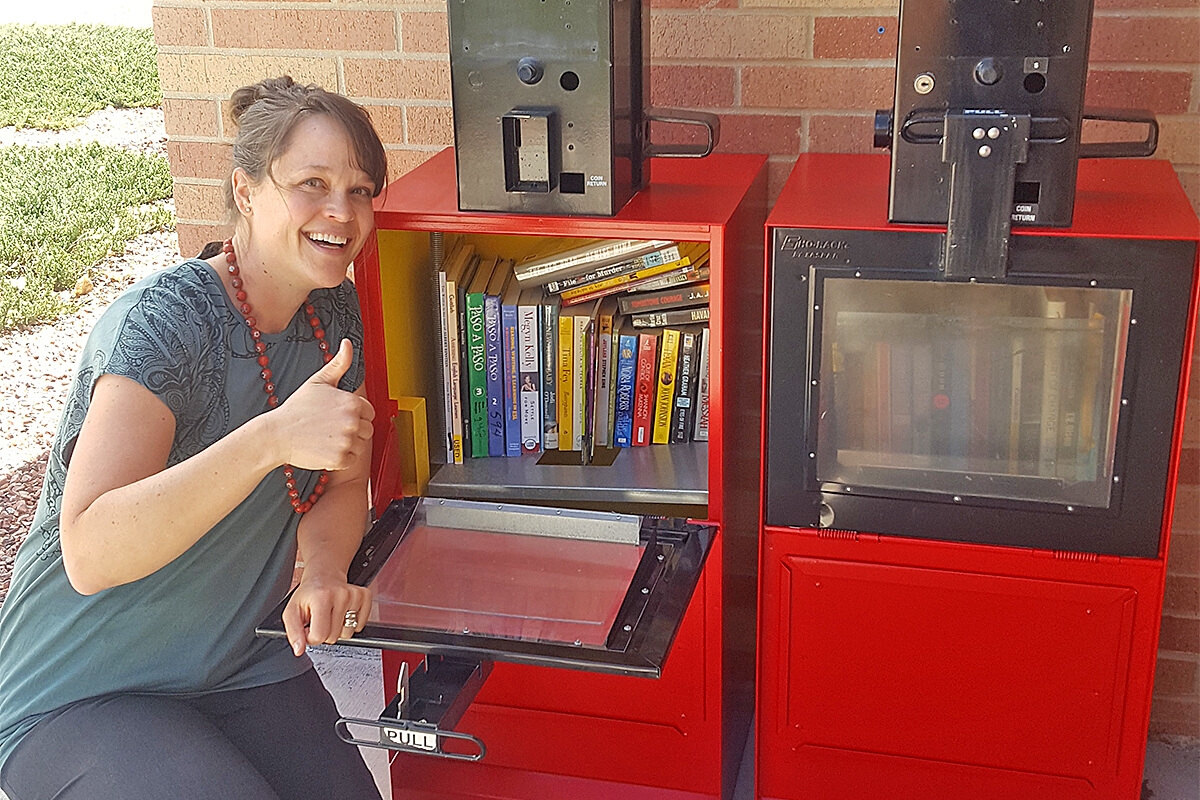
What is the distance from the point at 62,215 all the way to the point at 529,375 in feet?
14.0

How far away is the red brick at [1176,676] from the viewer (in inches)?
89.0

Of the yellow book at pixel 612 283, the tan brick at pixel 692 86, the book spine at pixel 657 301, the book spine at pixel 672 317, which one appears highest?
the tan brick at pixel 692 86

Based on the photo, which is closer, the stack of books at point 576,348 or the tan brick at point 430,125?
the stack of books at point 576,348

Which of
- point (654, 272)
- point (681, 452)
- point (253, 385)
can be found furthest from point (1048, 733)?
point (253, 385)

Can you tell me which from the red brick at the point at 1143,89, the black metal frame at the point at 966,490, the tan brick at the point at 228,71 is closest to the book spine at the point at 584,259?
the black metal frame at the point at 966,490

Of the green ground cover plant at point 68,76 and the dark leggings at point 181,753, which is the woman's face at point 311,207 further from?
the green ground cover plant at point 68,76

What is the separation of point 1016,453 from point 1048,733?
0.44 meters

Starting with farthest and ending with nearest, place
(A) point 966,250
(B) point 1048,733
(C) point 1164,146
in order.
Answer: (C) point 1164,146 < (B) point 1048,733 < (A) point 966,250

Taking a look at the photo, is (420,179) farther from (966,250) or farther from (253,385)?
(966,250)

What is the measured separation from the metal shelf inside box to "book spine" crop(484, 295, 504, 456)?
3cm

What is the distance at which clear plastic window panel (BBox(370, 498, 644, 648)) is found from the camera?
1483 millimetres

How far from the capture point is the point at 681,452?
204 centimetres

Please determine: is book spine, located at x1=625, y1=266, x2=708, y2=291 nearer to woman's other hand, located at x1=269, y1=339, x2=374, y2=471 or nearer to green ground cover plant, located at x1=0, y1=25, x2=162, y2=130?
woman's other hand, located at x1=269, y1=339, x2=374, y2=471

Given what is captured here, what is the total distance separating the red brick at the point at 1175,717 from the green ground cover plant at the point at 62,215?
14.2 feet
